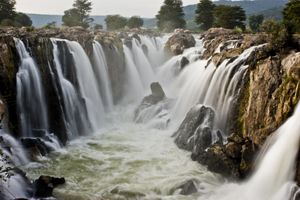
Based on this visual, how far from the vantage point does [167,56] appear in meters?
54.4

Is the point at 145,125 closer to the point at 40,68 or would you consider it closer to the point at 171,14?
the point at 40,68

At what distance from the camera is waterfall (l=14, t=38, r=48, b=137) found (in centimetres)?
2923

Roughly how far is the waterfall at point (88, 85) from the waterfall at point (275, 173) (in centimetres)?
1725

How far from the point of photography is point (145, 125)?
3728cm

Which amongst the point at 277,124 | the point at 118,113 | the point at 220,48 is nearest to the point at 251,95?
the point at 277,124

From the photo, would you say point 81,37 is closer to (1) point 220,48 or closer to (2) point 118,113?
(2) point 118,113

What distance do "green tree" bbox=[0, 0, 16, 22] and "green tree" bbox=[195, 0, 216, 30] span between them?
113ft

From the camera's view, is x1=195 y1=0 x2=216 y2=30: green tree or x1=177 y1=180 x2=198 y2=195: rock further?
x1=195 y1=0 x2=216 y2=30: green tree

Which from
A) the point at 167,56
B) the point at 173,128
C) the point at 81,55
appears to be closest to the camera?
the point at 173,128

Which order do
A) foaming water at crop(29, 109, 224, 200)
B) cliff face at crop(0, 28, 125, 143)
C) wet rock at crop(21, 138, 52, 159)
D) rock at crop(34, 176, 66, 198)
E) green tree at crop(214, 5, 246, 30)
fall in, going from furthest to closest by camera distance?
green tree at crop(214, 5, 246, 30), cliff face at crop(0, 28, 125, 143), wet rock at crop(21, 138, 52, 159), foaming water at crop(29, 109, 224, 200), rock at crop(34, 176, 66, 198)

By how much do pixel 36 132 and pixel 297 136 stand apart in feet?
61.5

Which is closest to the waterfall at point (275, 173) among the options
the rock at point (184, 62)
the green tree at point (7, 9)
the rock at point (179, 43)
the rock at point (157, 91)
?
the rock at point (157, 91)

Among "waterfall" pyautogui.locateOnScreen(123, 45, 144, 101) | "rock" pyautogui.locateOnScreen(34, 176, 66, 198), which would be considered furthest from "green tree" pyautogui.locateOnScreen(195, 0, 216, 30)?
"rock" pyautogui.locateOnScreen(34, 176, 66, 198)

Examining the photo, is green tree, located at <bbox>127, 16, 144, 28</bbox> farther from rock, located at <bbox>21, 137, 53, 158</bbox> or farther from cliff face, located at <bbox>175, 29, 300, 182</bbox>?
rock, located at <bbox>21, 137, 53, 158</bbox>
